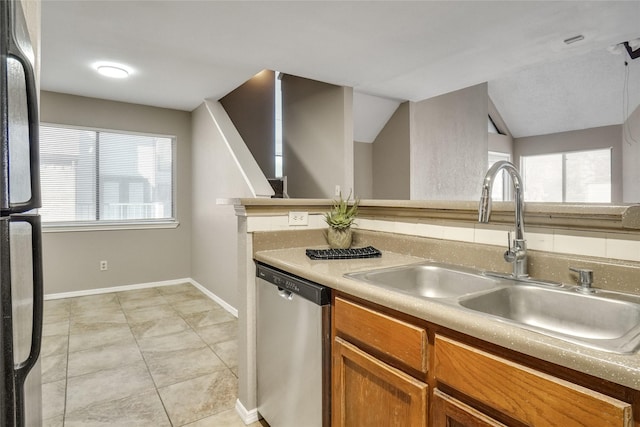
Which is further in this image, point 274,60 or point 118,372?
point 274,60

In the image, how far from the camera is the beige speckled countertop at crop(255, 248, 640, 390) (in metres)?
0.61

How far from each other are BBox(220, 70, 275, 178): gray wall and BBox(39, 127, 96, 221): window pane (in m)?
1.78

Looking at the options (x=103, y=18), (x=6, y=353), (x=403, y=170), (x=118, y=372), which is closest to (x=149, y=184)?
(x=103, y=18)

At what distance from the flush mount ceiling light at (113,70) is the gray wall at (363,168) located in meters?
2.71

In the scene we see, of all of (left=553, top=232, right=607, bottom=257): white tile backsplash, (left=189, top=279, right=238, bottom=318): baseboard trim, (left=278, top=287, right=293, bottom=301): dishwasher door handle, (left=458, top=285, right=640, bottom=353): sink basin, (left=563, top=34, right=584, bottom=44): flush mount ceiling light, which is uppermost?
(left=563, top=34, right=584, bottom=44): flush mount ceiling light

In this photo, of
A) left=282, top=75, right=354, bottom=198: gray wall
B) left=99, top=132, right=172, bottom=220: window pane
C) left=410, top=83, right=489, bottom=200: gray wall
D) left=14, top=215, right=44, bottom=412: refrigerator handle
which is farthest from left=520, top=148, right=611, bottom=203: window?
left=14, top=215, right=44, bottom=412: refrigerator handle

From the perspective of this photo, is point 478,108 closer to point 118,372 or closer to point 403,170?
point 403,170

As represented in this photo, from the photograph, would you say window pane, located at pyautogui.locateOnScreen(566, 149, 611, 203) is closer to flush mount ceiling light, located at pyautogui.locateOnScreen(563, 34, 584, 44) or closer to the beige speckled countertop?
flush mount ceiling light, located at pyautogui.locateOnScreen(563, 34, 584, 44)

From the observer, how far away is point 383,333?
107 centimetres

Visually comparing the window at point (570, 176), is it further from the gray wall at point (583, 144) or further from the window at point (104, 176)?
the window at point (104, 176)

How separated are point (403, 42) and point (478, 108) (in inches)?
128

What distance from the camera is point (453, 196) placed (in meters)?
4.96

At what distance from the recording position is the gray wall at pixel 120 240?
399 cm

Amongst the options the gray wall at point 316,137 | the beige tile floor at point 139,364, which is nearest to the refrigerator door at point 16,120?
the beige tile floor at point 139,364
